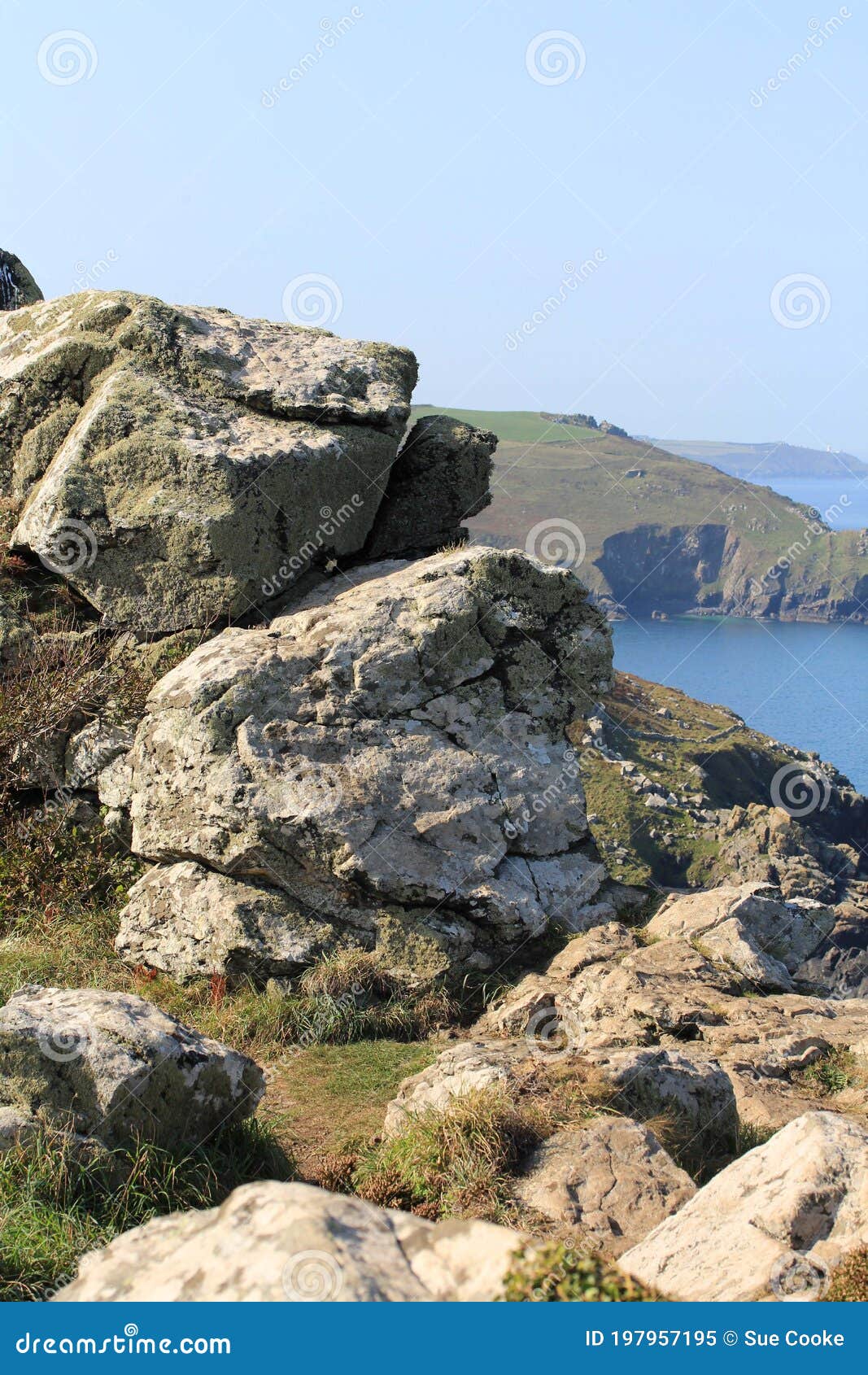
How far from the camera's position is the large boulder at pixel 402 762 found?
9.42 metres

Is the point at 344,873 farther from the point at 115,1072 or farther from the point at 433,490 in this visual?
the point at 433,490

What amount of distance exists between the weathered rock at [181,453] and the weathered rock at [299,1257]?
8400mm

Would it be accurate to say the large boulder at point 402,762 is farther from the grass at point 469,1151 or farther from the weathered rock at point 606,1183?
the weathered rock at point 606,1183

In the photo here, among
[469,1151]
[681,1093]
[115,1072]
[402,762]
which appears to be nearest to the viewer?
[115,1072]

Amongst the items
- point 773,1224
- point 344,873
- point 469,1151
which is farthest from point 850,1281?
point 344,873

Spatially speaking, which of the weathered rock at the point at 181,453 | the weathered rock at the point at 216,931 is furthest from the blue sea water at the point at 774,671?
the weathered rock at the point at 216,931

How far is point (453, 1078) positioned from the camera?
23.1 feet

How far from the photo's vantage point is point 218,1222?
11.1 ft

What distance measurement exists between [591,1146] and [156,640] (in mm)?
7284

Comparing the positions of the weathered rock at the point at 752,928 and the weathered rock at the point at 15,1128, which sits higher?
the weathered rock at the point at 752,928

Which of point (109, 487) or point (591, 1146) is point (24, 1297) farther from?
point (109, 487)

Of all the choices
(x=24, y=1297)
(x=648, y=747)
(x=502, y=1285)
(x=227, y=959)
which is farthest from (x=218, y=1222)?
(x=648, y=747)

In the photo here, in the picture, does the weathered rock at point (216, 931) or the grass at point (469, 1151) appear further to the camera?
the weathered rock at point (216, 931)

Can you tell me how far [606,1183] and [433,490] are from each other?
28.4 feet
